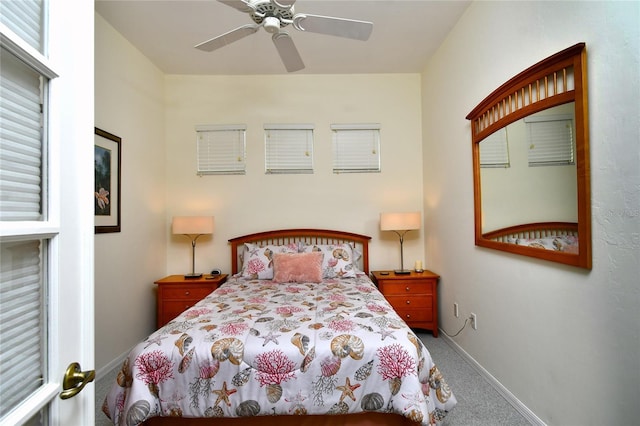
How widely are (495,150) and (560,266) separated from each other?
945 millimetres

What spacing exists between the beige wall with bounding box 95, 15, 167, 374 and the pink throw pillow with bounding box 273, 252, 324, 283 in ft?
4.66

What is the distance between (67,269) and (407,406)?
1.54 meters

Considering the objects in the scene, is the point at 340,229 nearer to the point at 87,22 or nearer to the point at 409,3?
the point at 409,3

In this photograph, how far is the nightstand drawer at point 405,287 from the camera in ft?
10.3

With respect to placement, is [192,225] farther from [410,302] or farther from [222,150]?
[410,302]

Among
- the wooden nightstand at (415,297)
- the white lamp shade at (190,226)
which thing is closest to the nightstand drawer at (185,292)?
the white lamp shade at (190,226)

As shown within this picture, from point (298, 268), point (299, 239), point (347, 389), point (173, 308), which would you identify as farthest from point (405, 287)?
point (173, 308)

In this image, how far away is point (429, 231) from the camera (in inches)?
137

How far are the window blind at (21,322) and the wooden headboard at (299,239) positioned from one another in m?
2.93

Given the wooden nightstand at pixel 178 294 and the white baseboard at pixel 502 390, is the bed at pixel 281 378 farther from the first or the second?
the wooden nightstand at pixel 178 294

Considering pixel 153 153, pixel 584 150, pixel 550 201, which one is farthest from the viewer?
pixel 153 153

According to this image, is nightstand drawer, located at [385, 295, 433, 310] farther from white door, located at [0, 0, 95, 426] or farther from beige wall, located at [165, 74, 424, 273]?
white door, located at [0, 0, 95, 426]

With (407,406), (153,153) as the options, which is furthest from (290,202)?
(407,406)

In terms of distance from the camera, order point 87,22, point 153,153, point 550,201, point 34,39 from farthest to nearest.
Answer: point 153,153, point 550,201, point 87,22, point 34,39
